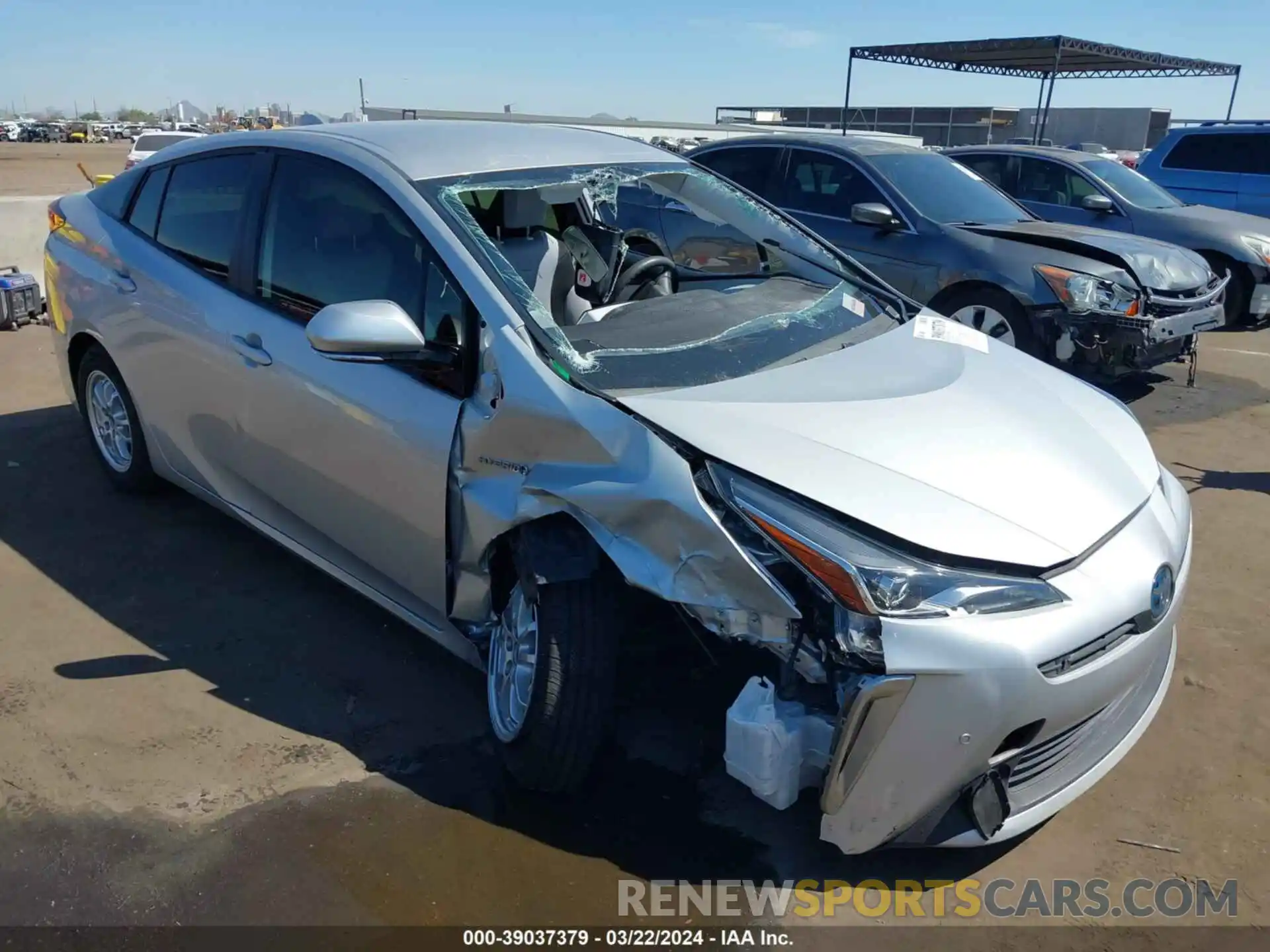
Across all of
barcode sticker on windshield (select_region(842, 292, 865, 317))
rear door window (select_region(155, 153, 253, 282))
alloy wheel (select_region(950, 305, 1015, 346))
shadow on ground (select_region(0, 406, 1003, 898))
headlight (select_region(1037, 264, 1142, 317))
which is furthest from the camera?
alloy wheel (select_region(950, 305, 1015, 346))

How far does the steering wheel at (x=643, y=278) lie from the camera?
395 cm

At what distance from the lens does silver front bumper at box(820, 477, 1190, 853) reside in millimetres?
2160

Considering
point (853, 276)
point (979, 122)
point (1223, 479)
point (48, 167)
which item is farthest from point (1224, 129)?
point (48, 167)

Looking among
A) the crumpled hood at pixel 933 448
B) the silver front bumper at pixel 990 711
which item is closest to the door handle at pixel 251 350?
the crumpled hood at pixel 933 448

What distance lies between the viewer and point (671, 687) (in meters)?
3.15

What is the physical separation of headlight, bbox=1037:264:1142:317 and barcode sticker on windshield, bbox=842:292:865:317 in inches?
126

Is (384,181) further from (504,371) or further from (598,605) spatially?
(598,605)

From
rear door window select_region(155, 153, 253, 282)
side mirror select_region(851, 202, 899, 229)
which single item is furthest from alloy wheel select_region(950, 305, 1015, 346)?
rear door window select_region(155, 153, 253, 282)

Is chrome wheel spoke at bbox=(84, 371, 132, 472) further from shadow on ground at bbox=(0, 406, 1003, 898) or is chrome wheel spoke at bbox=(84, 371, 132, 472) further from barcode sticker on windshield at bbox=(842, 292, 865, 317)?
barcode sticker on windshield at bbox=(842, 292, 865, 317)

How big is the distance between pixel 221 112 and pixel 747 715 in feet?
413

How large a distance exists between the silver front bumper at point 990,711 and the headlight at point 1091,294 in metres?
4.12

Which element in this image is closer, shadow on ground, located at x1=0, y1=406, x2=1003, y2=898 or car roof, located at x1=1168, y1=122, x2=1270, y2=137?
shadow on ground, located at x1=0, y1=406, x2=1003, y2=898

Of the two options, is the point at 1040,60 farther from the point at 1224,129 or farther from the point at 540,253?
the point at 540,253

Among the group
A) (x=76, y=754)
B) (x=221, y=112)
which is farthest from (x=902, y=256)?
(x=221, y=112)
